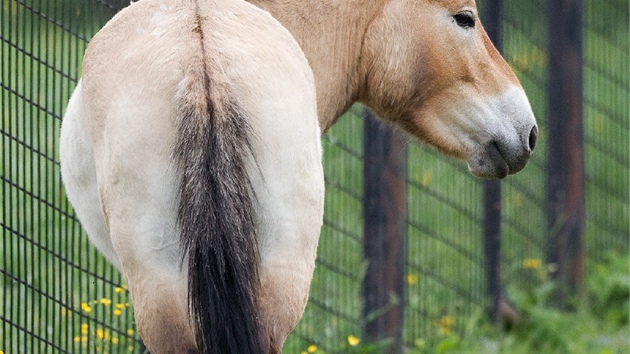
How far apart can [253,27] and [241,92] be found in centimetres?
29

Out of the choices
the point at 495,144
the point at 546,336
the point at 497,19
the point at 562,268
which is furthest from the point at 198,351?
the point at 562,268

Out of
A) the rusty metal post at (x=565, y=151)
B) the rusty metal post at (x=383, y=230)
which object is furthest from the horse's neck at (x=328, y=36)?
the rusty metal post at (x=565, y=151)

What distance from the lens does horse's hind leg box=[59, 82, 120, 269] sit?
8.81ft

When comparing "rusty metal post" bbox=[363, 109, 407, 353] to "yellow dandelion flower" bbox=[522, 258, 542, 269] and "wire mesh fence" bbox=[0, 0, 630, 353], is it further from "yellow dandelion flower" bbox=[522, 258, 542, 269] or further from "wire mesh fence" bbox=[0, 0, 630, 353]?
"yellow dandelion flower" bbox=[522, 258, 542, 269]

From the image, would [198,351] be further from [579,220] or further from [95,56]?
[579,220]

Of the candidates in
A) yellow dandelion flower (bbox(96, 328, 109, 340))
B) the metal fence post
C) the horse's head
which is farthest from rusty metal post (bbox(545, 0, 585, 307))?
yellow dandelion flower (bbox(96, 328, 109, 340))

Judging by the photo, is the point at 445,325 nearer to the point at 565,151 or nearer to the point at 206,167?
the point at 565,151

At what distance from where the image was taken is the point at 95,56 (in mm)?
2562

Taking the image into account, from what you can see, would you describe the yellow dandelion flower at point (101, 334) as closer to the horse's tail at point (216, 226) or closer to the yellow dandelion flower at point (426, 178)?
the horse's tail at point (216, 226)

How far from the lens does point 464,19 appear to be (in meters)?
3.48

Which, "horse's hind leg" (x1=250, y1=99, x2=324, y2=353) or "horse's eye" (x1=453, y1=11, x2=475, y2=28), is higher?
"horse's hind leg" (x1=250, y1=99, x2=324, y2=353)

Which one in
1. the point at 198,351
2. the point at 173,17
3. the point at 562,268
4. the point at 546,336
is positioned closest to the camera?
the point at 198,351

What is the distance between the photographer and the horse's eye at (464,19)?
3.46 meters

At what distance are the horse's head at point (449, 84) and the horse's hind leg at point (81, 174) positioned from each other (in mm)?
1100
